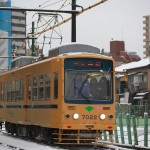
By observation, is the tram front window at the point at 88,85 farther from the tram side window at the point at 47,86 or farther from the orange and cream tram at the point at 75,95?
the tram side window at the point at 47,86

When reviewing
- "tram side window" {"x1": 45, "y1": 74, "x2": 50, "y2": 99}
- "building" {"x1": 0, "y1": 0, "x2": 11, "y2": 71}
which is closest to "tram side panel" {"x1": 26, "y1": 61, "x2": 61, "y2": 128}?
"tram side window" {"x1": 45, "y1": 74, "x2": 50, "y2": 99}

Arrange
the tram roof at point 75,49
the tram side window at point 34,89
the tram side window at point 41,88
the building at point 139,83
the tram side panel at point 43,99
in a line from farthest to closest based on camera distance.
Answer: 1. the building at point 139,83
2. the tram side window at point 34,89
3. the tram side window at point 41,88
4. the tram roof at point 75,49
5. the tram side panel at point 43,99

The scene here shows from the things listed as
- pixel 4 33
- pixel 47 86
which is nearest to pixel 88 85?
pixel 47 86

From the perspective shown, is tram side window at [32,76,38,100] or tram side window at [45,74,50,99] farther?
tram side window at [32,76,38,100]

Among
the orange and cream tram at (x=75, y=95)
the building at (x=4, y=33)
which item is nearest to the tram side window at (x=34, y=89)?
the orange and cream tram at (x=75, y=95)

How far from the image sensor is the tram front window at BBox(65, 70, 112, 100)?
18.3 m

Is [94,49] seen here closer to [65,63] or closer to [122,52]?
[65,63]

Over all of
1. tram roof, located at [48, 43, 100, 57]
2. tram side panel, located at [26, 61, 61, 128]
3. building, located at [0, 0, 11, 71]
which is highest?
building, located at [0, 0, 11, 71]

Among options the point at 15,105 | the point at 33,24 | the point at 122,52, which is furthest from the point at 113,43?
the point at 15,105

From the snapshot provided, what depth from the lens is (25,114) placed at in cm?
2253

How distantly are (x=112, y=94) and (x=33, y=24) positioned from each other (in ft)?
63.6

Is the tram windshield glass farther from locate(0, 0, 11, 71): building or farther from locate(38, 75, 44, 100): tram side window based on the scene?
locate(0, 0, 11, 71): building

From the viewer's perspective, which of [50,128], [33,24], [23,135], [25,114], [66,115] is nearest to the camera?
[66,115]

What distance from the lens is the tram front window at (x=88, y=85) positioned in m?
18.3
